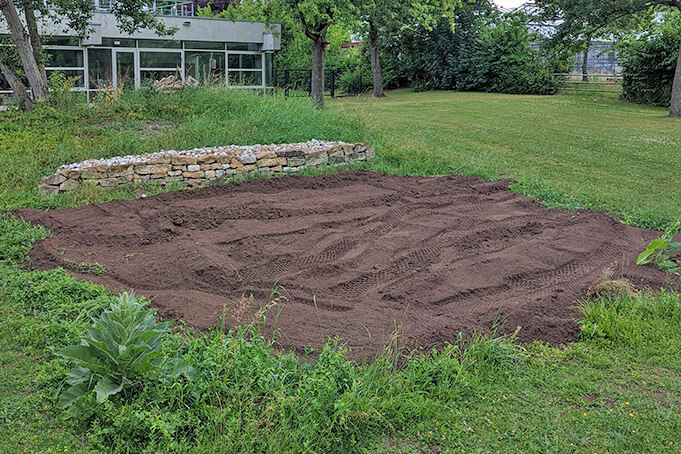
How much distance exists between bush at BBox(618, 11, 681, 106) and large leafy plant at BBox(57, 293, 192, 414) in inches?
984

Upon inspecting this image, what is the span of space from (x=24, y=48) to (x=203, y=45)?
14.9 meters

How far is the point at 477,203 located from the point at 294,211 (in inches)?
110

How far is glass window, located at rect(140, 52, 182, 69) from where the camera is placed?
84.5 ft

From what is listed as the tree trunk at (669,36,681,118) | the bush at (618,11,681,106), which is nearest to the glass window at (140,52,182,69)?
the bush at (618,11,681,106)

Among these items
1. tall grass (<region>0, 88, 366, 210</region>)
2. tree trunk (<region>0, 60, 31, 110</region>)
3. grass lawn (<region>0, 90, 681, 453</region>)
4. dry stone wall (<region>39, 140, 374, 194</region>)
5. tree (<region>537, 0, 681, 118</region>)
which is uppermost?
tree (<region>537, 0, 681, 118</region>)

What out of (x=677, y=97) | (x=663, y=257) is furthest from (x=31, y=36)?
(x=677, y=97)

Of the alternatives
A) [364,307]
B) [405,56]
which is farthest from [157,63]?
[364,307]

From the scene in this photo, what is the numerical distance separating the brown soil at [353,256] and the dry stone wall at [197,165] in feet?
1.91

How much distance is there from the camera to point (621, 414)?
157 inches

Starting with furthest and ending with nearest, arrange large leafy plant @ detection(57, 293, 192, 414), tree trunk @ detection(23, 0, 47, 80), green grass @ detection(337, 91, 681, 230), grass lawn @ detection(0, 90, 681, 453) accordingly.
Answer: tree trunk @ detection(23, 0, 47, 80), green grass @ detection(337, 91, 681, 230), large leafy plant @ detection(57, 293, 192, 414), grass lawn @ detection(0, 90, 681, 453)

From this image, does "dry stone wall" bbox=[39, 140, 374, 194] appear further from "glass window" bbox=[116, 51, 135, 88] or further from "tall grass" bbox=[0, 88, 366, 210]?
"glass window" bbox=[116, 51, 135, 88]

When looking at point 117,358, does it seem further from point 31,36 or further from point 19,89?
point 31,36

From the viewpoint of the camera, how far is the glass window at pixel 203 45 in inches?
1069

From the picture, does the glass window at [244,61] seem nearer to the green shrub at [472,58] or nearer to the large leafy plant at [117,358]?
the green shrub at [472,58]
